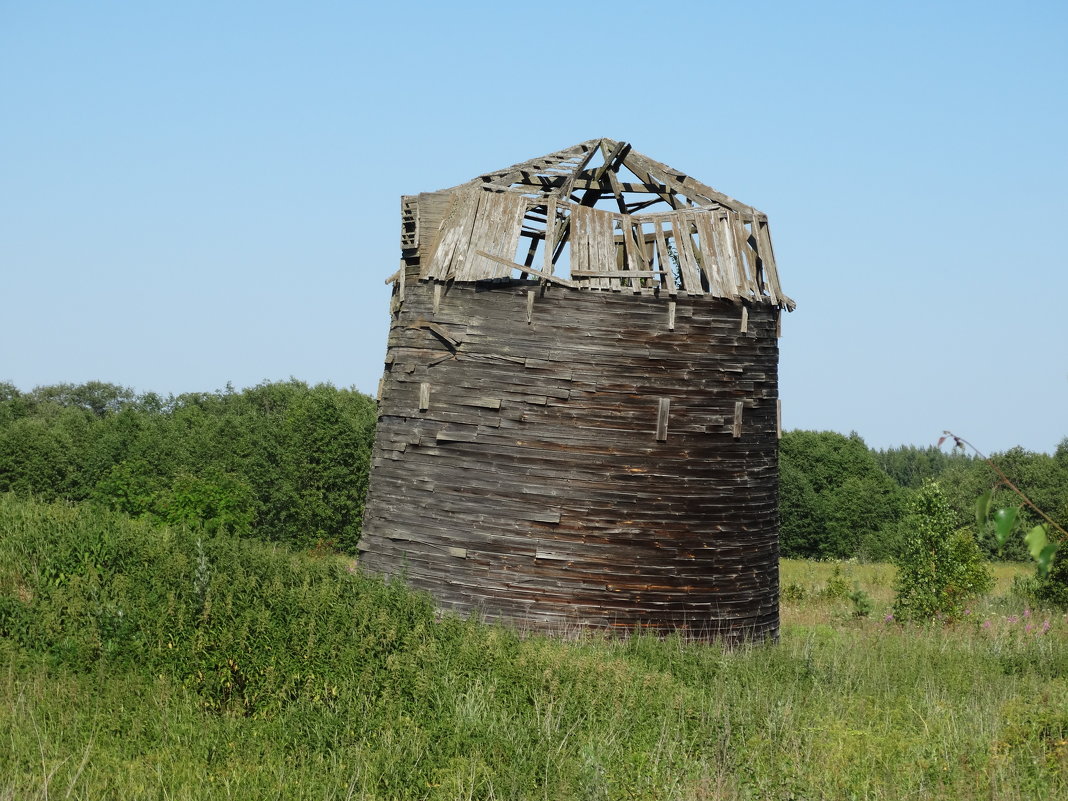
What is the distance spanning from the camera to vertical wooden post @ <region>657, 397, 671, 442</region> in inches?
601

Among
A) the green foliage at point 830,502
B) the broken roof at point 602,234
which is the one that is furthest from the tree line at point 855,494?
the broken roof at point 602,234

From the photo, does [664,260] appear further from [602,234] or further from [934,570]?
[934,570]

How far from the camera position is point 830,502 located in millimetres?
72500

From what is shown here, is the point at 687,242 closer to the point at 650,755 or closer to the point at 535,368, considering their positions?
the point at 535,368

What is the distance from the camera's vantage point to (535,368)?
1529 centimetres

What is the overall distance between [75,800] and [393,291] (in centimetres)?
1131

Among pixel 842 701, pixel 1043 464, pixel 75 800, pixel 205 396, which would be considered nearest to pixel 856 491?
pixel 1043 464

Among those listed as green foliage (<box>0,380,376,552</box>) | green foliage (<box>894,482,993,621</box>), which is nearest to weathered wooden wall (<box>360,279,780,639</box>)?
green foliage (<box>894,482,993,621</box>)

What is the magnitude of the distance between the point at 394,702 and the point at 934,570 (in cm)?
1756

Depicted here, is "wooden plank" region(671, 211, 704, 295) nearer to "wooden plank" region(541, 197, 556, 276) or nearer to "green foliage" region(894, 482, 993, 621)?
"wooden plank" region(541, 197, 556, 276)

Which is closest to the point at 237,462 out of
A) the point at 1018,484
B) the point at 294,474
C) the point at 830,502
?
the point at 294,474

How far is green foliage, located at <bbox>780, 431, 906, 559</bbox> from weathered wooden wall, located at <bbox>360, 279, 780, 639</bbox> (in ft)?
186

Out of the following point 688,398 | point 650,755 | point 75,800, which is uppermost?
point 688,398

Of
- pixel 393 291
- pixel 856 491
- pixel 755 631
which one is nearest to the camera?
pixel 755 631
